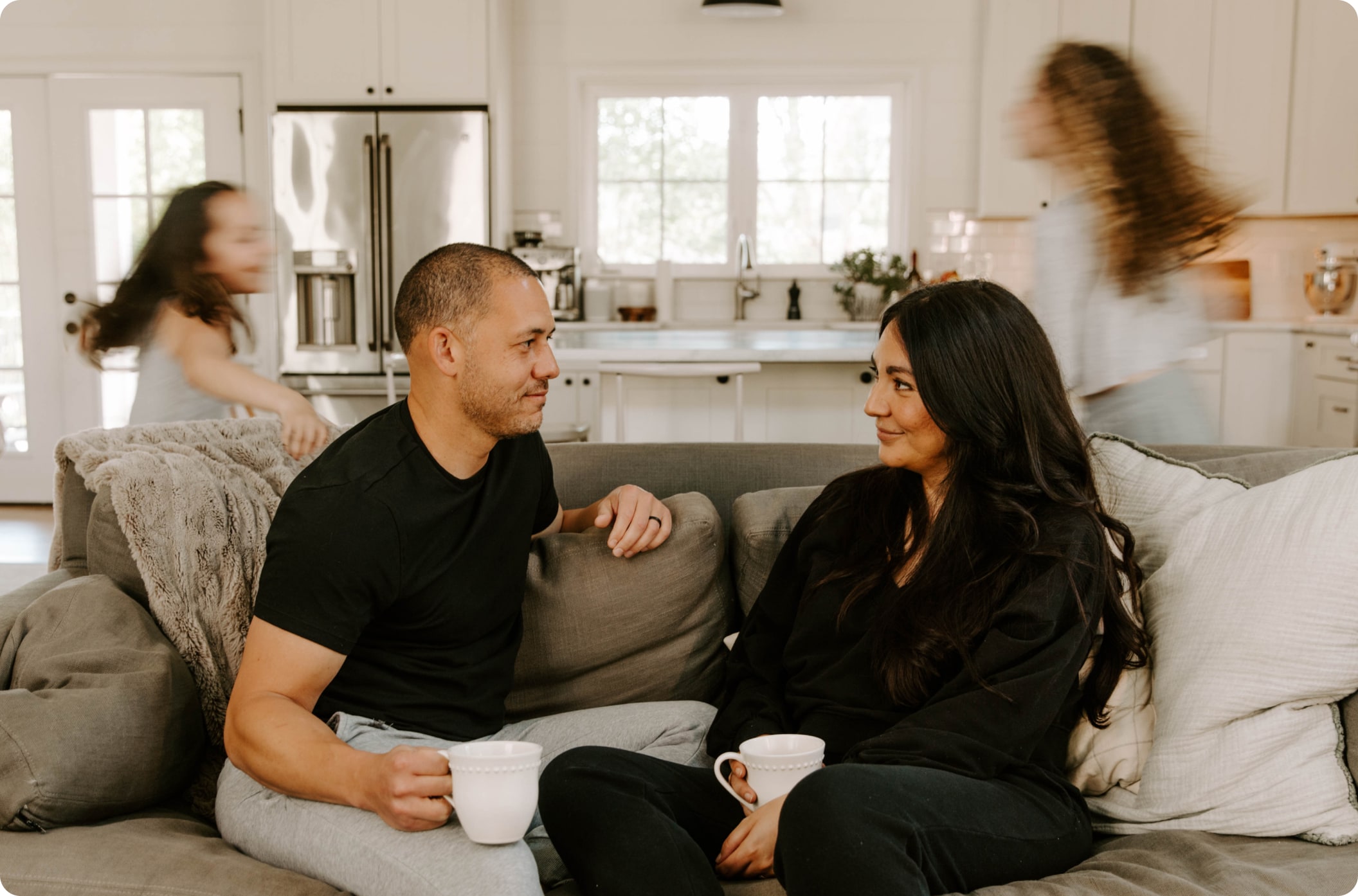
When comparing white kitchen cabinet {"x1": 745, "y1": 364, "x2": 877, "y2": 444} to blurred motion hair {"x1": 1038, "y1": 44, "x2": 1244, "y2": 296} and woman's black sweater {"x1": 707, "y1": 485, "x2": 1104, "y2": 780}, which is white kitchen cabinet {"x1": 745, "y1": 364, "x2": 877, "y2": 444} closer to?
blurred motion hair {"x1": 1038, "y1": 44, "x2": 1244, "y2": 296}

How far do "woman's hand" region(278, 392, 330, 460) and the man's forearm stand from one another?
0.69 meters

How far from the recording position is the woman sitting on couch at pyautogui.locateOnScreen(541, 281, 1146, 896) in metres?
1.32

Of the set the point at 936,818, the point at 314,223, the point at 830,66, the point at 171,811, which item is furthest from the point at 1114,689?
the point at 830,66

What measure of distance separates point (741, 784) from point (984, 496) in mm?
504

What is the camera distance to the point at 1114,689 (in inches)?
63.4

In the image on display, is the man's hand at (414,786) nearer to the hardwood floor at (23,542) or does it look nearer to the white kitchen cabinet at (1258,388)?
the hardwood floor at (23,542)

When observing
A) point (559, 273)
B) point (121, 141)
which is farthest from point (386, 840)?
point (121, 141)

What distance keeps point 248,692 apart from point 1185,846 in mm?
1212

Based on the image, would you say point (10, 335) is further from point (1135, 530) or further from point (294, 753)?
point (1135, 530)

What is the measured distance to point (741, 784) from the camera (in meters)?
1.45

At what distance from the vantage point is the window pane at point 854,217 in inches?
244

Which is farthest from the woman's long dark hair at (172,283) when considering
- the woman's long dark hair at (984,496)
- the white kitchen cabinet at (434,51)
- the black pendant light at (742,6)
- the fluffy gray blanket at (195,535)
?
the black pendant light at (742,6)

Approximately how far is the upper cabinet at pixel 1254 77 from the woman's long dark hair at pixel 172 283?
13.7ft

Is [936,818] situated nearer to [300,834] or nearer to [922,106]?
[300,834]
